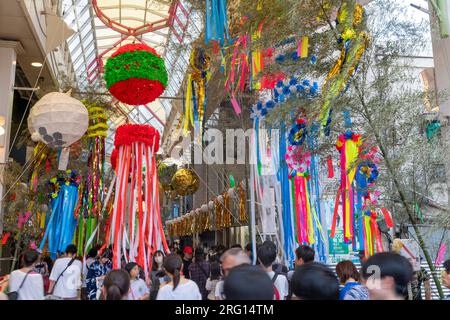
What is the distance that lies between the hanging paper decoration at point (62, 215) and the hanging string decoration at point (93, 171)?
7.1 inches

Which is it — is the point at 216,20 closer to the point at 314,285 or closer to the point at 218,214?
the point at 314,285

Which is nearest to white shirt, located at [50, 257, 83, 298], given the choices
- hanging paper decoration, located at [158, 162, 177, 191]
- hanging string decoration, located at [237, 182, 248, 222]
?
hanging string decoration, located at [237, 182, 248, 222]

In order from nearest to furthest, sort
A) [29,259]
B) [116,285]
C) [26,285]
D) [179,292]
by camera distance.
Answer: [116,285]
[179,292]
[26,285]
[29,259]

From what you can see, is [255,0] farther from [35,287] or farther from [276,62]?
[35,287]

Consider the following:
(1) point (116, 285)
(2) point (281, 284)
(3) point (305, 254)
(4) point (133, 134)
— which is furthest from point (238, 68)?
(1) point (116, 285)

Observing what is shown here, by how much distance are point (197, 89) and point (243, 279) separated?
3.96 metres

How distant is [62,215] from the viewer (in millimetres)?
6094

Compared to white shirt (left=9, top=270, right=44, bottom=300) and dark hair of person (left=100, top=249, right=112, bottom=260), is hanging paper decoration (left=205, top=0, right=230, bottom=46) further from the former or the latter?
white shirt (left=9, top=270, right=44, bottom=300)

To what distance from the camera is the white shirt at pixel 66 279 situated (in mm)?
3779

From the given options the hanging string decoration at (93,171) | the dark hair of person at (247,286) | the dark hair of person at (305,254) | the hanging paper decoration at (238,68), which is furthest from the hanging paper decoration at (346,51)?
the hanging string decoration at (93,171)

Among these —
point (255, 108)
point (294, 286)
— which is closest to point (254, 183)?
point (255, 108)

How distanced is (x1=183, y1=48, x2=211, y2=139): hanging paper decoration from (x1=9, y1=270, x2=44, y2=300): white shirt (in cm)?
258

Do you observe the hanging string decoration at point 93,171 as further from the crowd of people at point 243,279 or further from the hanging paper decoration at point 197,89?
the crowd of people at point 243,279

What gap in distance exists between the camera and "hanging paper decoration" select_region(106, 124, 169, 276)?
4.06 metres
